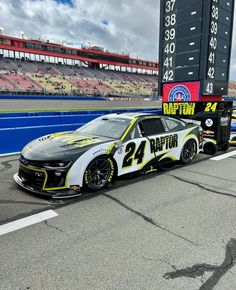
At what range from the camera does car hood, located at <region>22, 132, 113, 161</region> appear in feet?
13.1

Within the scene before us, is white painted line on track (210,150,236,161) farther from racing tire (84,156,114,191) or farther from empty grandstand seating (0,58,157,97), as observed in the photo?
empty grandstand seating (0,58,157,97)

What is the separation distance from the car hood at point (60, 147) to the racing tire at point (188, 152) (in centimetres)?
240

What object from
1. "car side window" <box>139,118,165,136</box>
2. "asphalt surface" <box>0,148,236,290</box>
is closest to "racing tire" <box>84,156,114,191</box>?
"asphalt surface" <box>0,148,236,290</box>

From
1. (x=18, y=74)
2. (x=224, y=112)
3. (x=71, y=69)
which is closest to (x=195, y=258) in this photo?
(x=224, y=112)

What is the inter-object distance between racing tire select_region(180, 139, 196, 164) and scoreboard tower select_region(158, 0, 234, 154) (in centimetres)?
863

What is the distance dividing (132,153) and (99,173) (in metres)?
0.86

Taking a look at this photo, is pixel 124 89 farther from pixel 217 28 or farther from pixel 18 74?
pixel 217 28

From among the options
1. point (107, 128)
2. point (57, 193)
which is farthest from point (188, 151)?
point (57, 193)

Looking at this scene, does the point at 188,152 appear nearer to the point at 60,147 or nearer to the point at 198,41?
the point at 60,147

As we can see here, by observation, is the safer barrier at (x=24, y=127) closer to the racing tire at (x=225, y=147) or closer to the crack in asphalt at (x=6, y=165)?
the crack in asphalt at (x=6, y=165)

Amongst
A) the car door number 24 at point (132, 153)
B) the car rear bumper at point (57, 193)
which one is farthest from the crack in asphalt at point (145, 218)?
the car door number 24 at point (132, 153)

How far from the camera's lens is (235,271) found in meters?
2.46

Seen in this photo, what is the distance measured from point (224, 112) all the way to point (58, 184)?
234 inches

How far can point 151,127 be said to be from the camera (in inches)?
217
